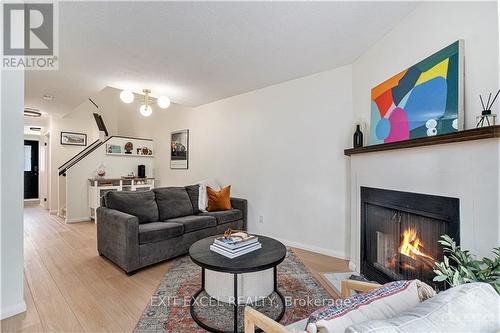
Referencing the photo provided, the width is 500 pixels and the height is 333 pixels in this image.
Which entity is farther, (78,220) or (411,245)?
(78,220)

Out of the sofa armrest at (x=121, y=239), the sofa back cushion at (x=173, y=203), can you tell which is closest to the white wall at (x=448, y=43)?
the sofa back cushion at (x=173, y=203)

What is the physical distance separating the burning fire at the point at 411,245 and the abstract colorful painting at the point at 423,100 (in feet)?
2.62

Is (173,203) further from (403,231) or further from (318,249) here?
(403,231)

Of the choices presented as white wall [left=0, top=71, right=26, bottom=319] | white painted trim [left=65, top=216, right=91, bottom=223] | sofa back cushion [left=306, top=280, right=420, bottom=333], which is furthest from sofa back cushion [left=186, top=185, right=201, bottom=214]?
sofa back cushion [left=306, top=280, right=420, bottom=333]

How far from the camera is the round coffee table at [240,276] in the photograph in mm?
1684

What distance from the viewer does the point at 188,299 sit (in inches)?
79.8

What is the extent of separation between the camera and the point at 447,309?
0.65m

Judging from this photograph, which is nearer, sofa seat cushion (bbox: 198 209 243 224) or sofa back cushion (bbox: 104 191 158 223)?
sofa back cushion (bbox: 104 191 158 223)

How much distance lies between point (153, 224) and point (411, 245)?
9.00 ft

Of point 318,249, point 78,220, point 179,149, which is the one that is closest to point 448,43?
point 318,249

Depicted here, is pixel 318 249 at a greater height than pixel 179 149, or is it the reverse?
pixel 179 149

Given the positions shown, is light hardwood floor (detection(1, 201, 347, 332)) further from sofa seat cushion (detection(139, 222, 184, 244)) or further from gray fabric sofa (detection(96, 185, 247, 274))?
sofa seat cushion (detection(139, 222, 184, 244))

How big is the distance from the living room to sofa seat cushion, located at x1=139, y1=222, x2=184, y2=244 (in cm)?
3

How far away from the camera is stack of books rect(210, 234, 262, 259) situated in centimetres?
182
